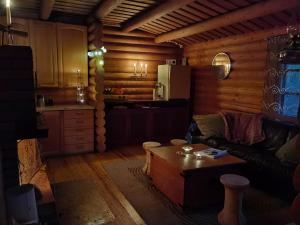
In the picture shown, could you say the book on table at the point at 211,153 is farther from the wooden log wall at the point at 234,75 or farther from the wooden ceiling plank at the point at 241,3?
the wooden ceiling plank at the point at 241,3

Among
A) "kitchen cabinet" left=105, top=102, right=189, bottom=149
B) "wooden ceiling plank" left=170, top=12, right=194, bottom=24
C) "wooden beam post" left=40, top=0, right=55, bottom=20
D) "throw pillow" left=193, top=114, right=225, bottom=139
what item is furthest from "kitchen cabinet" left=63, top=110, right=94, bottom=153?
"wooden ceiling plank" left=170, top=12, right=194, bottom=24

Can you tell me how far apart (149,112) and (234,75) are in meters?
1.89

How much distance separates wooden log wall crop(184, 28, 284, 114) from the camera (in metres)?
4.21

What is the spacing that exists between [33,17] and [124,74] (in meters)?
2.09

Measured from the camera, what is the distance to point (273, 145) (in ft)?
12.3

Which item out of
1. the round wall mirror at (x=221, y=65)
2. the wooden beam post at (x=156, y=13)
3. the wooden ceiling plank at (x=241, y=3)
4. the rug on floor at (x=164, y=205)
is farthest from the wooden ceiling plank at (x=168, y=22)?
the rug on floor at (x=164, y=205)

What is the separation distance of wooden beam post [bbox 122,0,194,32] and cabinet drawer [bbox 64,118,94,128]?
2.02 meters

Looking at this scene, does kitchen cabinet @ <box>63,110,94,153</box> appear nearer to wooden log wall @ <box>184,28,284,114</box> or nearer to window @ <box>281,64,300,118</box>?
wooden log wall @ <box>184,28,284,114</box>

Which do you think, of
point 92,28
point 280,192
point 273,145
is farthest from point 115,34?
point 280,192

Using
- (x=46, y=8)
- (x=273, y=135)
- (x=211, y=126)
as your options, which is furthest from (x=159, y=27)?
(x=273, y=135)

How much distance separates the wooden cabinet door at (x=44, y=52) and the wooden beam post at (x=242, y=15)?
93.4 inches

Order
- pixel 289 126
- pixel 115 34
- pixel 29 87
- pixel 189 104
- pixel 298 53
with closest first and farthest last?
pixel 29 87 → pixel 298 53 → pixel 289 126 → pixel 115 34 → pixel 189 104

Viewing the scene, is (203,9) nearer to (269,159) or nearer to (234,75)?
(234,75)

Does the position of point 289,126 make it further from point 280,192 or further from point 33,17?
point 33,17
